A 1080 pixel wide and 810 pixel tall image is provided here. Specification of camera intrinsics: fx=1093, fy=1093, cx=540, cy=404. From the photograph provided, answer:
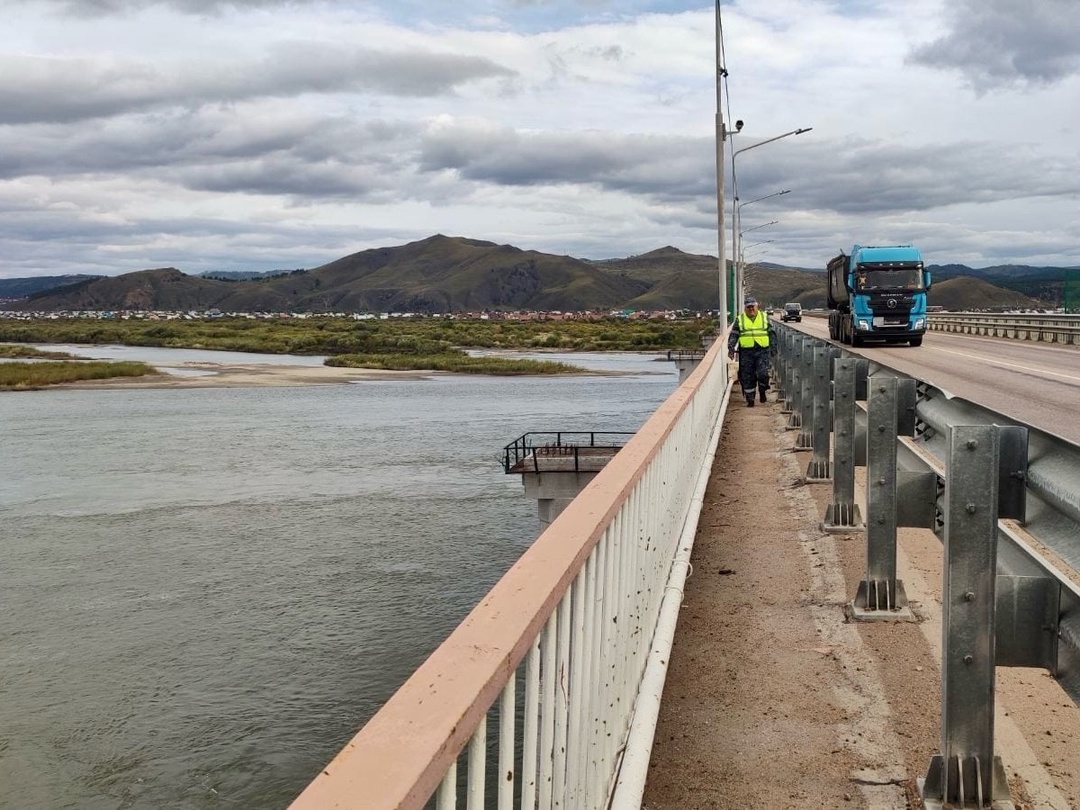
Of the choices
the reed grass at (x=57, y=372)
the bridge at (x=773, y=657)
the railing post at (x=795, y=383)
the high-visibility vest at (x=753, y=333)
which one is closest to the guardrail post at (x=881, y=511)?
the bridge at (x=773, y=657)

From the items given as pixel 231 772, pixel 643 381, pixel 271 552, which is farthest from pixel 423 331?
pixel 231 772

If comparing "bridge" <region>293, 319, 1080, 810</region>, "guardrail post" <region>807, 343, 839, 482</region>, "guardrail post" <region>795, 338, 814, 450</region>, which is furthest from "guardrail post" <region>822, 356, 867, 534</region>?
"guardrail post" <region>795, 338, 814, 450</region>

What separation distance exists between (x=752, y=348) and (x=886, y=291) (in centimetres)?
1564

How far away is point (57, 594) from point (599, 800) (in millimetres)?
20170

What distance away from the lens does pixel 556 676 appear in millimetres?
2652

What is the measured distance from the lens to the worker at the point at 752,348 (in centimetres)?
1895

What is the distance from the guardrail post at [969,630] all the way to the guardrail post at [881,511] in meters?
1.65

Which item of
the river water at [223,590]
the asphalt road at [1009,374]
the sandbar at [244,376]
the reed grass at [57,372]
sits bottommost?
the river water at [223,590]

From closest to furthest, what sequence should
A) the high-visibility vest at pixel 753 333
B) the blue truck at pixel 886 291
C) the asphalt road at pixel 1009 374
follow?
1. the asphalt road at pixel 1009 374
2. the high-visibility vest at pixel 753 333
3. the blue truck at pixel 886 291

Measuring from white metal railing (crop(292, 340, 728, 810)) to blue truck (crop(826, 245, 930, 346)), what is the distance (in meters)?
29.0

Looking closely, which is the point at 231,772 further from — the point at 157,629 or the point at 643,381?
the point at 643,381

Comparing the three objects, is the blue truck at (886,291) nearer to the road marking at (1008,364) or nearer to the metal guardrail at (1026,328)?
the road marking at (1008,364)

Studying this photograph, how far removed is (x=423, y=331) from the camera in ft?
502

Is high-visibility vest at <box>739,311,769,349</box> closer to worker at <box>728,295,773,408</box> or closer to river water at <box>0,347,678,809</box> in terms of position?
worker at <box>728,295,773,408</box>
